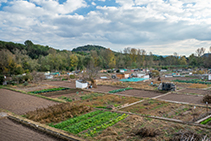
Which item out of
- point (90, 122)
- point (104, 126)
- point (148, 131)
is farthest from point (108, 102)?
point (148, 131)

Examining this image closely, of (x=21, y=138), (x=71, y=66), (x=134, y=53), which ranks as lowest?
(x=21, y=138)

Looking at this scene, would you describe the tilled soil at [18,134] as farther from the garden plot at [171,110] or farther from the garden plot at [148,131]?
the garden plot at [171,110]

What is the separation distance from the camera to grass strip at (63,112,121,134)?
8.33 m

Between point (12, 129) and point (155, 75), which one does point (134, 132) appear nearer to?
point (12, 129)

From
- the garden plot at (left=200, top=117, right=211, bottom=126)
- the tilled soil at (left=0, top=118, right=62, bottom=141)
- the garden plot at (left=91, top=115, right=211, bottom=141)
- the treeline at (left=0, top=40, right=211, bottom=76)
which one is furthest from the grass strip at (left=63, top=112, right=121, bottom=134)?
the treeline at (left=0, top=40, right=211, bottom=76)

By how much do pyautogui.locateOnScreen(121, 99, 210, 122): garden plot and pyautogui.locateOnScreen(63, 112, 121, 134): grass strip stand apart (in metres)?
2.13

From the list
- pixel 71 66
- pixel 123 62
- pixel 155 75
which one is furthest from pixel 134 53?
pixel 155 75

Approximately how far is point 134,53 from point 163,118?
230ft

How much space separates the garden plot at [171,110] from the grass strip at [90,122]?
213 centimetres

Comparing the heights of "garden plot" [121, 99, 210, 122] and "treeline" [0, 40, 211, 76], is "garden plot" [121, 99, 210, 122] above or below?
below

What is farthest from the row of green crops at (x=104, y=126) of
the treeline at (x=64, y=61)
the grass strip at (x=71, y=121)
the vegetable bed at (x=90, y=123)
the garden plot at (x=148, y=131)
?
the treeline at (x=64, y=61)

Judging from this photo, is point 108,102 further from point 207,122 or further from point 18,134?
point 18,134

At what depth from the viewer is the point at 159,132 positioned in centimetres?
765

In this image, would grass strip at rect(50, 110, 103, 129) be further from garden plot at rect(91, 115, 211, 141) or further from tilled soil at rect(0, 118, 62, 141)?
garden plot at rect(91, 115, 211, 141)
